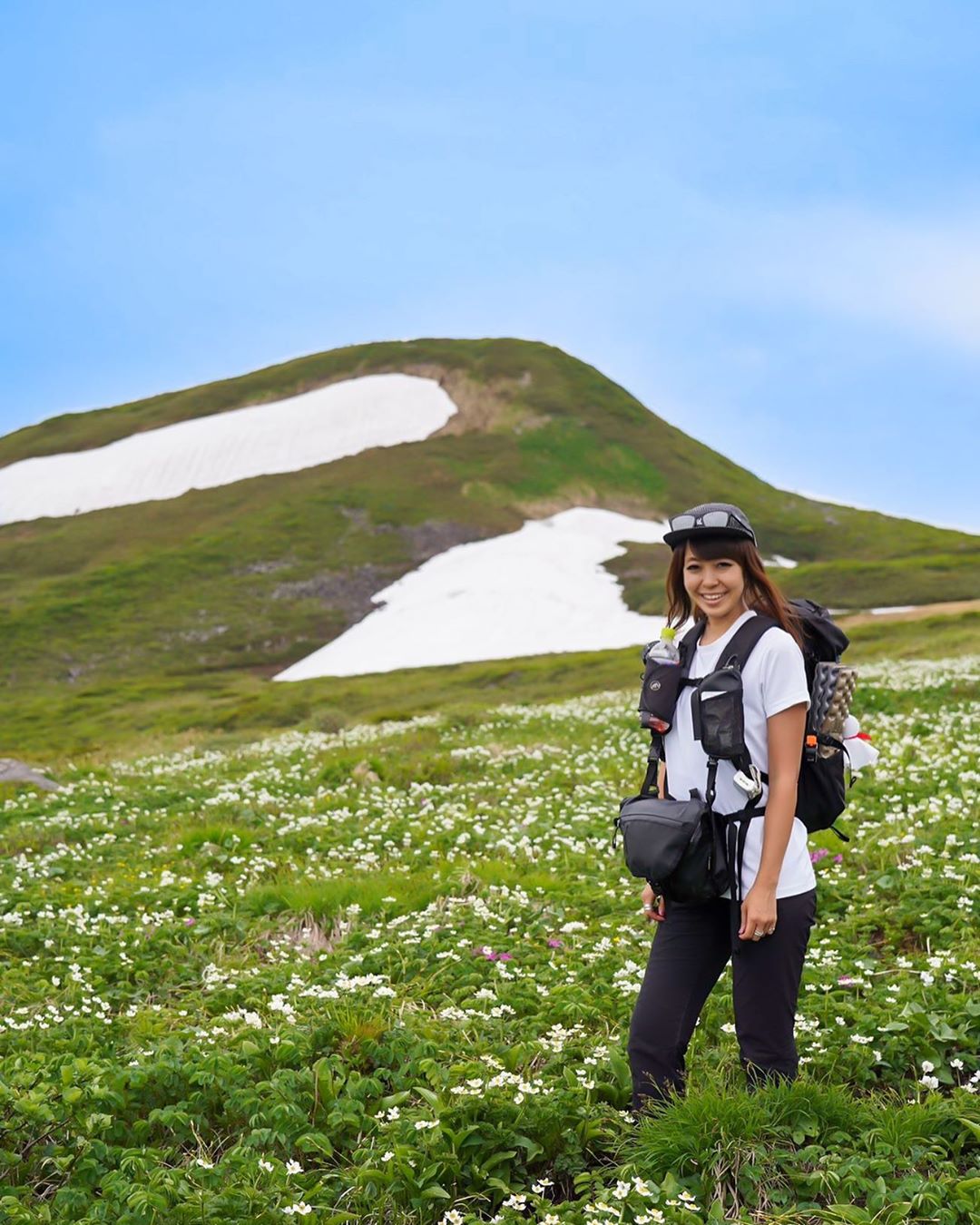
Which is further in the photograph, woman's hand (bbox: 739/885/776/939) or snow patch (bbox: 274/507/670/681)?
snow patch (bbox: 274/507/670/681)

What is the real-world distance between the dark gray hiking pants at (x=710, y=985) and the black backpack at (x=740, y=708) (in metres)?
0.54

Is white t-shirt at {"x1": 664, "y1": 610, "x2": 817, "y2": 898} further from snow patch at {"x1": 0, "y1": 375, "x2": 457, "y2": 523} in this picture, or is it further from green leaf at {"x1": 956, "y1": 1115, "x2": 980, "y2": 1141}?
snow patch at {"x1": 0, "y1": 375, "x2": 457, "y2": 523}

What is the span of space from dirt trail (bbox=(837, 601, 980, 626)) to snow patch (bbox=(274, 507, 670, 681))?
493 inches

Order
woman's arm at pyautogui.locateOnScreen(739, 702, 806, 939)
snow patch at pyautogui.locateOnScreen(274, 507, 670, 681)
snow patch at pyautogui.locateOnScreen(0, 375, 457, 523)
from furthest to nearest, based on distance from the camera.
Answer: snow patch at pyautogui.locateOnScreen(0, 375, 457, 523), snow patch at pyautogui.locateOnScreen(274, 507, 670, 681), woman's arm at pyautogui.locateOnScreen(739, 702, 806, 939)

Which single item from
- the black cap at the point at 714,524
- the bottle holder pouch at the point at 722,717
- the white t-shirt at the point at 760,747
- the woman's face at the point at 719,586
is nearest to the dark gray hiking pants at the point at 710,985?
the white t-shirt at the point at 760,747

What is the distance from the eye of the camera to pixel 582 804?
14.7 m

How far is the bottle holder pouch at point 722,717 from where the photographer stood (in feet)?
17.4

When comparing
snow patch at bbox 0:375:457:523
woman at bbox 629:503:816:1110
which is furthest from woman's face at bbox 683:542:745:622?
snow patch at bbox 0:375:457:523

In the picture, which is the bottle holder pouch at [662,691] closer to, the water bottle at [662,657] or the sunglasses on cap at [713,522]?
the water bottle at [662,657]

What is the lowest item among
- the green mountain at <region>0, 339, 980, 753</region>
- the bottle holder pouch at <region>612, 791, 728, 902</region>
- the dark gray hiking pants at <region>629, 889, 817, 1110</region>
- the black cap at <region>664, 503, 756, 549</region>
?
the dark gray hiking pants at <region>629, 889, 817, 1110</region>

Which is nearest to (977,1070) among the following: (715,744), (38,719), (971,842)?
(715,744)

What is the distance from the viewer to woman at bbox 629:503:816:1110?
5.29m

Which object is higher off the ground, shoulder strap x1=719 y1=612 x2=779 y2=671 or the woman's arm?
shoulder strap x1=719 y1=612 x2=779 y2=671

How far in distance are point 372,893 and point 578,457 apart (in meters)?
119
